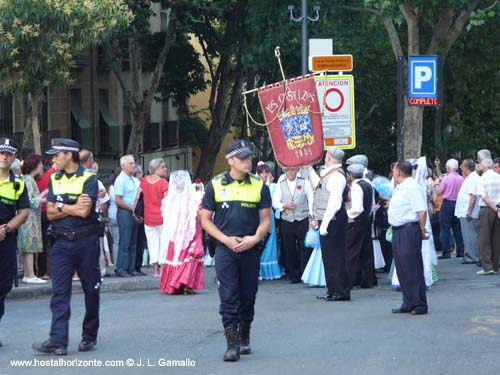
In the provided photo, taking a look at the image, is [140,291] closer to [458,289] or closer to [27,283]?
[27,283]

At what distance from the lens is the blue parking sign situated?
61.4 feet

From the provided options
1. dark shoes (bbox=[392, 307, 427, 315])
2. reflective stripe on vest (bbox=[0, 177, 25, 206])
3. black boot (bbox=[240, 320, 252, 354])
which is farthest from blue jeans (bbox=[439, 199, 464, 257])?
reflective stripe on vest (bbox=[0, 177, 25, 206])

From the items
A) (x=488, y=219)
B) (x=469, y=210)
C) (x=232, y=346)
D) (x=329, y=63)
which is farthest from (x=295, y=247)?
(x=232, y=346)

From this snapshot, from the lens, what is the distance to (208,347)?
1027cm

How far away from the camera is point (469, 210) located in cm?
1872

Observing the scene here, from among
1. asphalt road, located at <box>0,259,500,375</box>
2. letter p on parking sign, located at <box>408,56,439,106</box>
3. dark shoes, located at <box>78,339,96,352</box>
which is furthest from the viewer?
letter p on parking sign, located at <box>408,56,439,106</box>

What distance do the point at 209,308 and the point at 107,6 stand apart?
359 inches

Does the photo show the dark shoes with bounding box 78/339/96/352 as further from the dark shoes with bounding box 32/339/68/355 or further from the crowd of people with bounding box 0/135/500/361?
the dark shoes with bounding box 32/339/68/355

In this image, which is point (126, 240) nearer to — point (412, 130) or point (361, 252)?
point (361, 252)

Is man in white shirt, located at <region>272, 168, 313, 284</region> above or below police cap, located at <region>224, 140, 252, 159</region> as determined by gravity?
below

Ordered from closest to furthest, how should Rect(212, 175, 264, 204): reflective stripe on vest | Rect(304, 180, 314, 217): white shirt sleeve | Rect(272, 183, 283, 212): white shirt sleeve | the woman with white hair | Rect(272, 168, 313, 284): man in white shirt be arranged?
Rect(212, 175, 264, 204): reflective stripe on vest, Rect(304, 180, 314, 217): white shirt sleeve, Rect(272, 168, 313, 284): man in white shirt, Rect(272, 183, 283, 212): white shirt sleeve, the woman with white hair

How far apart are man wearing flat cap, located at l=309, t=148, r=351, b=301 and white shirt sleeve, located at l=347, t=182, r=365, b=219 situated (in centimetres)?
78

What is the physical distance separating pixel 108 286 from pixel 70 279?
5978 millimetres

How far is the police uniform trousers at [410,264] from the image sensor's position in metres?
12.6
